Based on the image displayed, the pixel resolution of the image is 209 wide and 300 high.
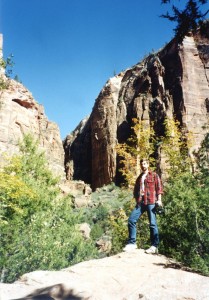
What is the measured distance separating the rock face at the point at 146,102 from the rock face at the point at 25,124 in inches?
246

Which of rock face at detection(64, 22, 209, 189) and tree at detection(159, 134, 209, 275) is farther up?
rock face at detection(64, 22, 209, 189)

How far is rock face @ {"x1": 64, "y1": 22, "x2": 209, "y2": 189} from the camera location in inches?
1565

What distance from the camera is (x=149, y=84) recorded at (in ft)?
148

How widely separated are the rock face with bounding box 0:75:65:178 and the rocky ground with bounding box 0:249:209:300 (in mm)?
26626

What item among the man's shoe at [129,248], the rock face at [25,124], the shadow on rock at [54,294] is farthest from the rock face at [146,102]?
the shadow on rock at [54,294]

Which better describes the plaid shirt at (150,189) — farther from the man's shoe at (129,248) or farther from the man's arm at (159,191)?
the man's shoe at (129,248)

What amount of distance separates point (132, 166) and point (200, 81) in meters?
28.0

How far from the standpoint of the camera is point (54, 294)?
16.1 feet

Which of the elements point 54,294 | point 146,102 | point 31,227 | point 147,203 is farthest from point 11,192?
point 146,102

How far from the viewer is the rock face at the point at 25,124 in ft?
116

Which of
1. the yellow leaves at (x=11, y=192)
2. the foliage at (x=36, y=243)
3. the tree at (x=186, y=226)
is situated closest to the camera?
the tree at (x=186, y=226)

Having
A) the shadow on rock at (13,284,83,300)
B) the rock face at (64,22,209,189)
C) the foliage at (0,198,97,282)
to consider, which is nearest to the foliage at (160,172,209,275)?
the shadow on rock at (13,284,83,300)

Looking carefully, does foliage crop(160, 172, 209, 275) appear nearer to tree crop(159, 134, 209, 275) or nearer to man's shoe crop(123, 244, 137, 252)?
tree crop(159, 134, 209, 275)

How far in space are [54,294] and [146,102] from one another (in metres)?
41.2
